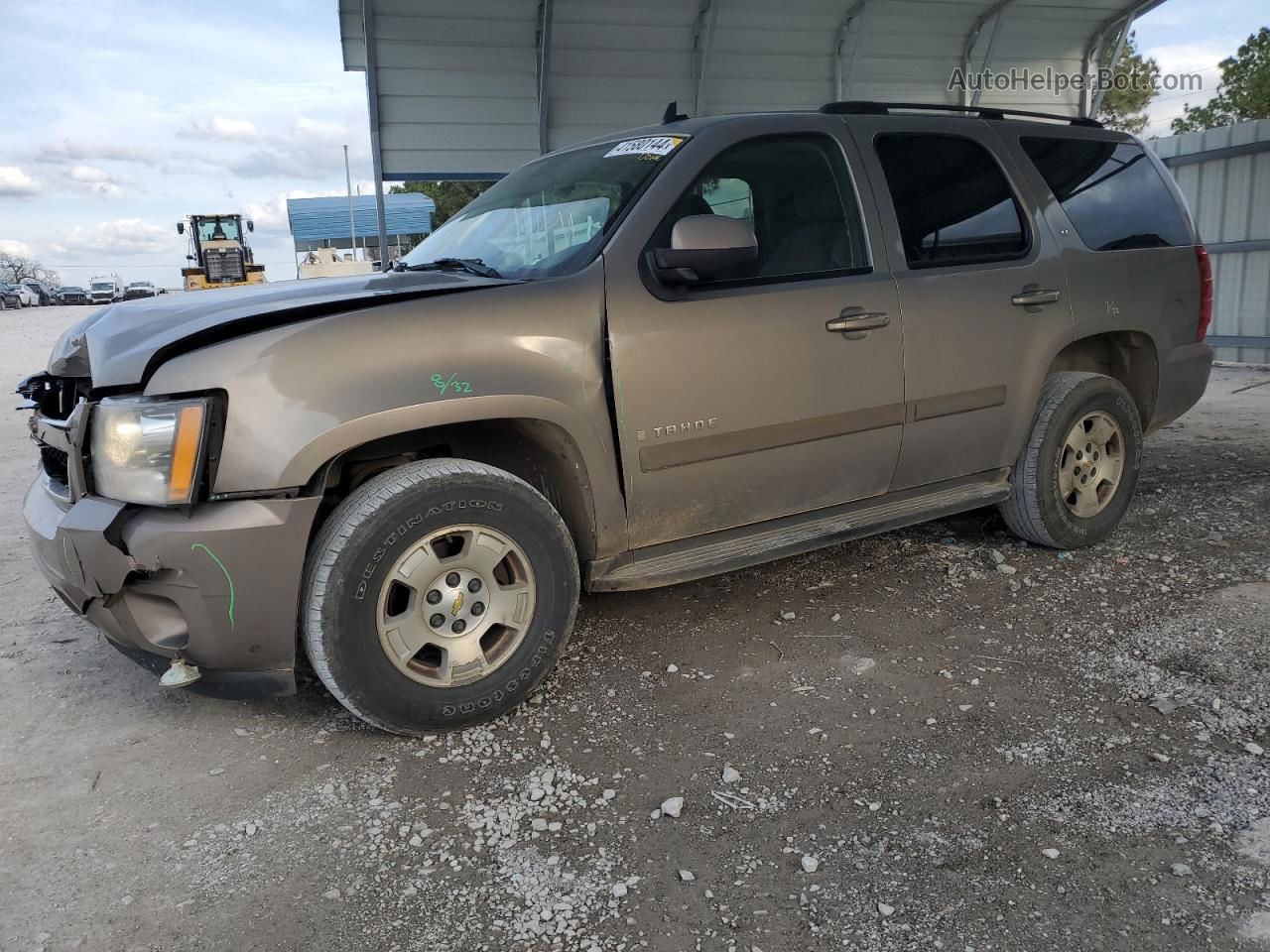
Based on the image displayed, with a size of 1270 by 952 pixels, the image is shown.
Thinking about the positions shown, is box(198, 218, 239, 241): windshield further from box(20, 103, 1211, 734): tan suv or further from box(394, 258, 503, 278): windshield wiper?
box(394, 258, 503, 278): windshield wiper

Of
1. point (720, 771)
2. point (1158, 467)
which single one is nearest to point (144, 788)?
point (720, 771)

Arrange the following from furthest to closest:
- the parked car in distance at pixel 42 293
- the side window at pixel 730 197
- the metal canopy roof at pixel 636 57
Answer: the parked car in distance at pixel 42 293 < the metal canopy roof at pixel 636 57 < the side window at pixel 730 197

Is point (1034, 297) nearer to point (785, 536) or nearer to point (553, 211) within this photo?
point (785, 536)

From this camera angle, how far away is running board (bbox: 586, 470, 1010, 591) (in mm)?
3229

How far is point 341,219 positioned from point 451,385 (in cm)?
3737

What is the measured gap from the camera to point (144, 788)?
2723 millimetres

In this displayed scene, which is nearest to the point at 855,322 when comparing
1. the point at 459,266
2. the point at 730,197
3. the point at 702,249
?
the point at 730,197

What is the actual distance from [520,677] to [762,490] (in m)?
1.10

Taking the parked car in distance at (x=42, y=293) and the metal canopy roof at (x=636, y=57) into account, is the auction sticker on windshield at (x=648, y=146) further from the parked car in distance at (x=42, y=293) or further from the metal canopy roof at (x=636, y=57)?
the parked car in distance at (x=42, y=293)

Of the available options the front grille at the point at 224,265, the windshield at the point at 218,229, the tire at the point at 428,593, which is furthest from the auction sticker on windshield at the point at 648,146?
the windshield at the point at 218,229

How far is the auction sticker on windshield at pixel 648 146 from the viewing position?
340cm

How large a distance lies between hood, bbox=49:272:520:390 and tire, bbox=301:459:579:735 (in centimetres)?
53

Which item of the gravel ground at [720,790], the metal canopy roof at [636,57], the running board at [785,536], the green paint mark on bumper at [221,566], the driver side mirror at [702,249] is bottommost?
the gravel ground at [720,790]

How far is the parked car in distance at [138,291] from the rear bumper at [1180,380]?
55.2 meters
